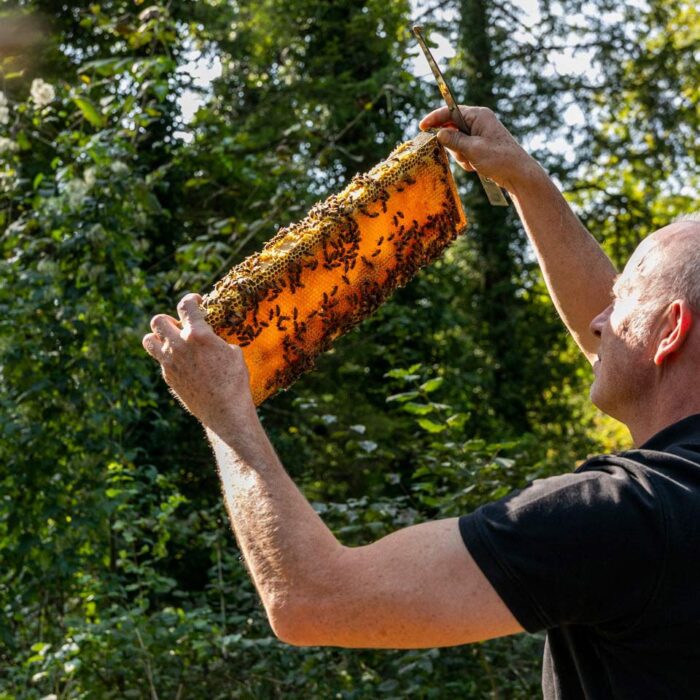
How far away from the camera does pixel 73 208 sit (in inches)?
237

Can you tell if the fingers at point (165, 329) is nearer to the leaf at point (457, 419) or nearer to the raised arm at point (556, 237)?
the raised arm at point (556, 237)

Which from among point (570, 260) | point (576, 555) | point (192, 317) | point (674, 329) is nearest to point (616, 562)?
point (576, 555)

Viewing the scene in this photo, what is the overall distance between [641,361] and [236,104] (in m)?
14.9

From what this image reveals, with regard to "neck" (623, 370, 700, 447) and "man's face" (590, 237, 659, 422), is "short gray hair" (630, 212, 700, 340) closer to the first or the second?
"man's face" (590, 237, 659, 422)

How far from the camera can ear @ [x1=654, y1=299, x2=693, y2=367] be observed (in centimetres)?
230

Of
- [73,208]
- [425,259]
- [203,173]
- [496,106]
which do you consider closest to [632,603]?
[425,259]

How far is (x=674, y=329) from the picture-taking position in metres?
2.32

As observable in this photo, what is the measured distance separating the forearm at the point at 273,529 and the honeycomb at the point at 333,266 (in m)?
0.48

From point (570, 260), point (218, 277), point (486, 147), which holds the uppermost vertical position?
point (218, 277)

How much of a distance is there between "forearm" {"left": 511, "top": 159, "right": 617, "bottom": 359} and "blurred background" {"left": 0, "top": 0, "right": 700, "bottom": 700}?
8.47 feet

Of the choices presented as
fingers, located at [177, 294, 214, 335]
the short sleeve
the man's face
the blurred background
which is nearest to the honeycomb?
fingers, located at [177, 294, 214, 335]

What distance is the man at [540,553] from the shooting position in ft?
6.48

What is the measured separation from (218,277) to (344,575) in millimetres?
8057

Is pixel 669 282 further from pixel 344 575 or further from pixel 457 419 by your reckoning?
pixel 457 419
